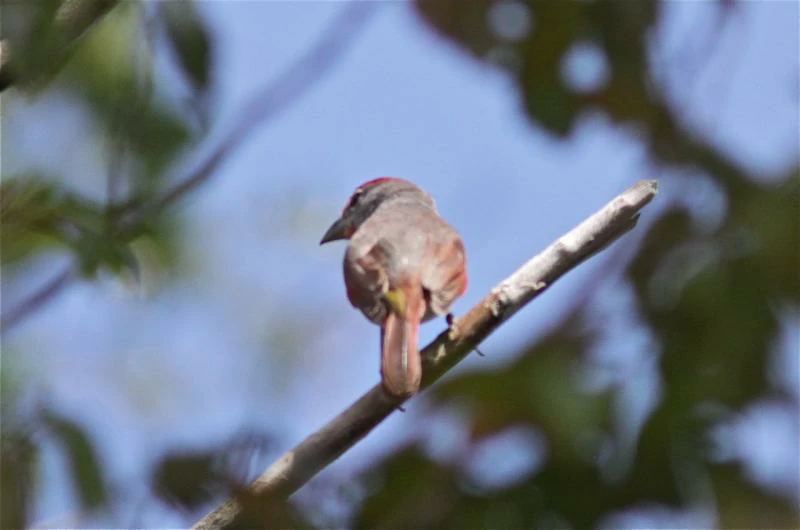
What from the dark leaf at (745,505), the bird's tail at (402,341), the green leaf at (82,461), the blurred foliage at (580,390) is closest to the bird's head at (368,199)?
the bird's tail at (402,341)

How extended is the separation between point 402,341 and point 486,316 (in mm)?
524

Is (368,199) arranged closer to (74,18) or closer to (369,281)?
(369,281)

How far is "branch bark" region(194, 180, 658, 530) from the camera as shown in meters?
3.59

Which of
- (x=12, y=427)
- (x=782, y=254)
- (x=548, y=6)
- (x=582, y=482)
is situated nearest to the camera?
(x=582, y=482)

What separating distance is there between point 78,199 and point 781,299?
7.53 ft

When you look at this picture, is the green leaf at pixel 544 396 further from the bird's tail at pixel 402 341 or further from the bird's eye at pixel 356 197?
the bird's eye at pixel 356 197

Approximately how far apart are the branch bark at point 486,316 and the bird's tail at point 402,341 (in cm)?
7

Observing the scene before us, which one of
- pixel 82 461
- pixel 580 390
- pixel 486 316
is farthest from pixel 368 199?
pixel 580 390

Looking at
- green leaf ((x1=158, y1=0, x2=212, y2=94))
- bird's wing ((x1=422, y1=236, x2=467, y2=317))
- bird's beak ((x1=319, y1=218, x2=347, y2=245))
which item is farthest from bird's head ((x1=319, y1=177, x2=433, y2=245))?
green leaf ((x1=158, y1=0, x2=212, y2=94))

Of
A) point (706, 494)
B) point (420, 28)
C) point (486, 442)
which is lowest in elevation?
point (706, 494)

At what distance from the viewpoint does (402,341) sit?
4.37m

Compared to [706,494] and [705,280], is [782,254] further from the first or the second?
[706,494]

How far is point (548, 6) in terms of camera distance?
3.88 metres

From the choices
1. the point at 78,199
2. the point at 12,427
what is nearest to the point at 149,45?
the point at 78,199
